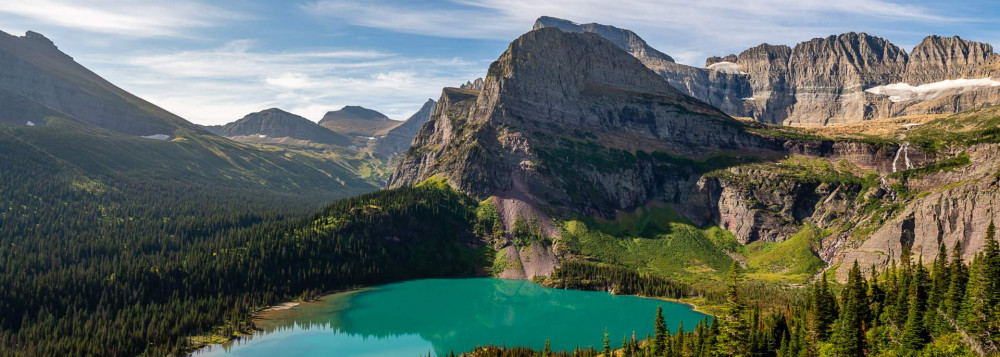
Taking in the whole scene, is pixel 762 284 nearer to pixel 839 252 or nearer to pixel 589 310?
pixel 839 252

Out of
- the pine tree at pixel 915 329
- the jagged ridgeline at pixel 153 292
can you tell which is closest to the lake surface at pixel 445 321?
the jagged ridgeline at pixel 153 292

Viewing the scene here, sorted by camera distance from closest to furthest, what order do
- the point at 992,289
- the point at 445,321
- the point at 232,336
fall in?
the point at 992,289 → the point at 232,336 → the point at 445,321

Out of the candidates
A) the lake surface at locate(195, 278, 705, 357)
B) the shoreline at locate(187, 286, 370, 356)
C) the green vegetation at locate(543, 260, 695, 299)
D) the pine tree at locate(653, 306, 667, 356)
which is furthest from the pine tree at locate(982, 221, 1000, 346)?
the shoreline at locate(187, 286, 370, 356)

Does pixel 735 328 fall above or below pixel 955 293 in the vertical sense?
below

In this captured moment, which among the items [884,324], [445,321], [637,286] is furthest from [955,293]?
[637,286]

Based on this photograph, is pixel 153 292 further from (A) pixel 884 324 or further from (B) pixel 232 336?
(A) pixel 884 324

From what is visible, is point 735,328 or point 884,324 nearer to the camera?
point 735,328

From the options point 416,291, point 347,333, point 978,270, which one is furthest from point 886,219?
point 347,333

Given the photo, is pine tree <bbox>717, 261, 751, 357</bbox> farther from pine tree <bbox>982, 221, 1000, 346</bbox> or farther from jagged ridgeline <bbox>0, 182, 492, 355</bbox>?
jagged ridgeline <bbox>0, 182, 492, 355</bbox>

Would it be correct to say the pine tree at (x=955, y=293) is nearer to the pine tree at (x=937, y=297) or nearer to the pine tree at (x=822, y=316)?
the pine tree at (x=937, y=297)
